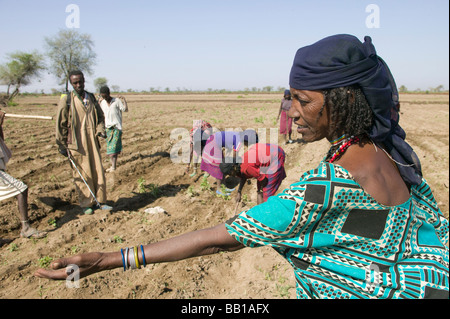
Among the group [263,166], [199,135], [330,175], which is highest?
[330,175]

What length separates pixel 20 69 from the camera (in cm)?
3534

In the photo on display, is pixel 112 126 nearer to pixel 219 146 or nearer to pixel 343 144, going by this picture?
pixel 219 146

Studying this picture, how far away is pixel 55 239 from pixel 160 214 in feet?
5.06

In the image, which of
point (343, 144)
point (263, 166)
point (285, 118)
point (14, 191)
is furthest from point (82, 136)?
point (285, 118)

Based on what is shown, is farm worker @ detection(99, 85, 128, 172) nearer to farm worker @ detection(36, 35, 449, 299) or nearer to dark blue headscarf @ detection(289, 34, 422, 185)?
farm worker @ detection(36, 35, 449, 299)

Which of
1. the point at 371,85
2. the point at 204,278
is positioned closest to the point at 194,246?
the point at 371,85

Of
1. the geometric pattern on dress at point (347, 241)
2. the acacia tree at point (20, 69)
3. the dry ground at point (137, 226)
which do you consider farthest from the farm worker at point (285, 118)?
the acacia tree at point (20, 69)

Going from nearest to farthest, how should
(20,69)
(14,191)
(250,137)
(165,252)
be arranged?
1. (165,252)
2. (14,191)
3. (250,137)
4. (20,69)

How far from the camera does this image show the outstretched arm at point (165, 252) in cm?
119

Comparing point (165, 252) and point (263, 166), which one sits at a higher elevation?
point (165, 252)

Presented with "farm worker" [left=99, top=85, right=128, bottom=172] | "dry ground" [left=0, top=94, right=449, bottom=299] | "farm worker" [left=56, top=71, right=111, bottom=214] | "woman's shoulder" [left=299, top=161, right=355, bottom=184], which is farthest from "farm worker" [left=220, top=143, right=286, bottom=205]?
"farm worker" [left=99, top=85, right=128, bottom=172]

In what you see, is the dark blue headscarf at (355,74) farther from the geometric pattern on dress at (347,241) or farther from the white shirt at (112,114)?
the white shirt at (112,114)

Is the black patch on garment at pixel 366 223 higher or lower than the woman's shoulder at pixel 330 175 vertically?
lower

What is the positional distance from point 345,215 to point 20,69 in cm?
4229
